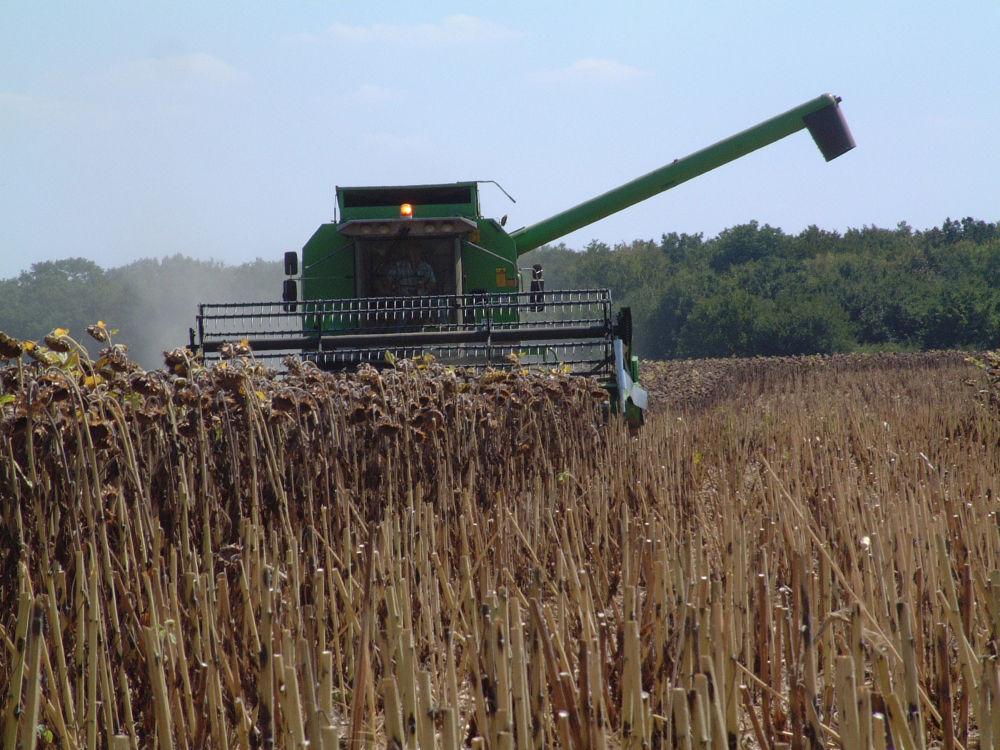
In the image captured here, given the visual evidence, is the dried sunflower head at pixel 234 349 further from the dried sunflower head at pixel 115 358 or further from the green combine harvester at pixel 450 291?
the green combine harvester at pixel 450 291

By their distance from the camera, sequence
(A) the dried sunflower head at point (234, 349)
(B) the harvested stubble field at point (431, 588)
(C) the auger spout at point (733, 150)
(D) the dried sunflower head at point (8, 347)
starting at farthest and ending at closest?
(C) the auger spout at point (733, 150)
(A) the dried sunflower head at point (234, 349)
(D) the dried sunflower head at point (8, 347)
(B) the harvested stubble field at point (431, 588)

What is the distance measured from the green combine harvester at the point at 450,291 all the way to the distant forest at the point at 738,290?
73.4ft

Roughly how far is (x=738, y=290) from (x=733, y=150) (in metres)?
43.1

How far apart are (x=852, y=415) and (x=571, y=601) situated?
6.49 meters

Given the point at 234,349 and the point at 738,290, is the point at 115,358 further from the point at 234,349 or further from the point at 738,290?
the point at 738,290

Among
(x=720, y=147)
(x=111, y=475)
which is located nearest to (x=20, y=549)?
(x=111, y=475)

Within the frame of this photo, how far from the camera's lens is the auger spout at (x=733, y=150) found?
12.9 meters

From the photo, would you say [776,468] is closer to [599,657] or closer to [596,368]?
[596,368]

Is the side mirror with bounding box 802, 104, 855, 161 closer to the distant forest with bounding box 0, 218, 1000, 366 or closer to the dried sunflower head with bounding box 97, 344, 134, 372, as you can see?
the dried sunflower head with bounding box 97, 344, 134, 372

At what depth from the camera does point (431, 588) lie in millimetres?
3590

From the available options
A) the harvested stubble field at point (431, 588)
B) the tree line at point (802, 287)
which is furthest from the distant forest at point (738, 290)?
the harvested stubble field at point (431, 588)

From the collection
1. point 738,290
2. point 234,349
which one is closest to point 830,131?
point 234,349

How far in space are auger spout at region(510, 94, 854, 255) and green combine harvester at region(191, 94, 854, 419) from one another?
1 centimetres

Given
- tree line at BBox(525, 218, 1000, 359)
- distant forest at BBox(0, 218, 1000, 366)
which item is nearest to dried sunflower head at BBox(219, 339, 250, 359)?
distant forest at BBox(0, 218, 1000, 366)
